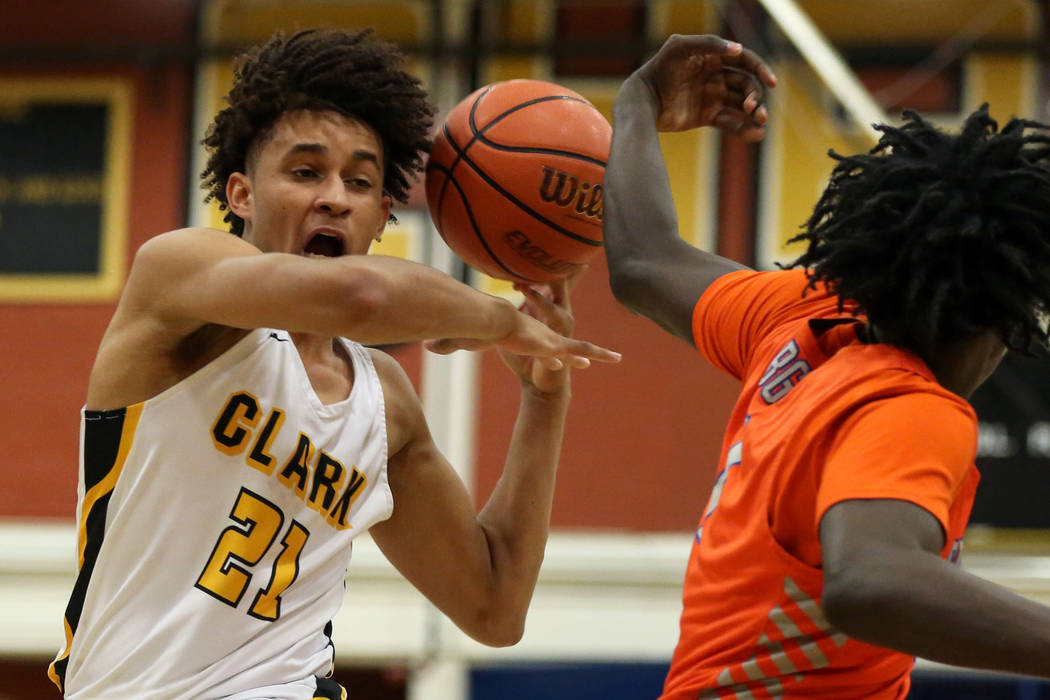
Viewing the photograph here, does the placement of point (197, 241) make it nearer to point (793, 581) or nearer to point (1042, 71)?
point (793, 581)

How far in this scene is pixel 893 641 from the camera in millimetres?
1492

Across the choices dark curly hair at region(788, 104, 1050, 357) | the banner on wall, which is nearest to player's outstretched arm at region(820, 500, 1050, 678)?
dark curly hair at region(788, 104, 1050, 357)

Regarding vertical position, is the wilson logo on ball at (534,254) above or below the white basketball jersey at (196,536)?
above

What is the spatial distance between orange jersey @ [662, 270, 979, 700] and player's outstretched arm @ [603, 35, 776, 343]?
0.48ft

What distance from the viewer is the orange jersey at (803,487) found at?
1.57m

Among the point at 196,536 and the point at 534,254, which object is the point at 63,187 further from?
the point at 196,536

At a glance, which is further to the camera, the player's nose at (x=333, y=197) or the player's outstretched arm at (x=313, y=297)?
the player's nose at (x=333, y=197)

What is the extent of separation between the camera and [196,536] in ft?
7.41

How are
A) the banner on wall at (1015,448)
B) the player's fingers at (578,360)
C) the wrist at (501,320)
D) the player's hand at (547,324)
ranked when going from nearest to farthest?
the wrist at (501,320), the player's fingers at (578,360), the player's hand at (547,324), the banner on wall at (1015,448)

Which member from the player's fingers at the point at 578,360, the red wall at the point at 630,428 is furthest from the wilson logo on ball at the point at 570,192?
the red wall at the point at 630,428

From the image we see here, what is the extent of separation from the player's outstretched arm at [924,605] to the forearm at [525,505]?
1368 mm

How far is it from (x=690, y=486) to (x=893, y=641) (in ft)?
15.9

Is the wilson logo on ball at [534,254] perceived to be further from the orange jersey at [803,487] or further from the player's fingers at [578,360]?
the orange jersey at [803,487]

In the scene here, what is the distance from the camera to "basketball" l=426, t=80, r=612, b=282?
2.62 m
